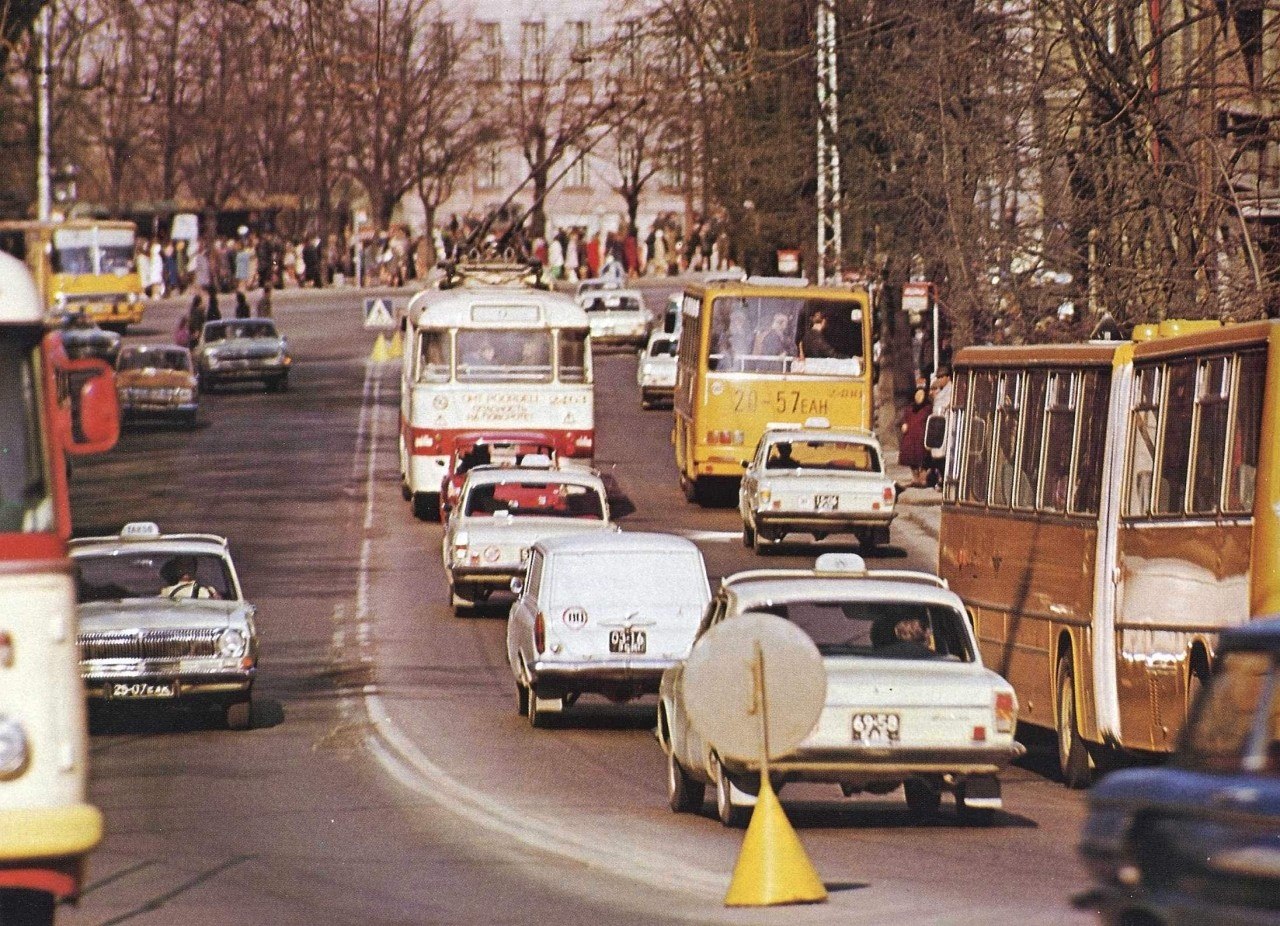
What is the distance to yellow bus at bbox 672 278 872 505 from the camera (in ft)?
129

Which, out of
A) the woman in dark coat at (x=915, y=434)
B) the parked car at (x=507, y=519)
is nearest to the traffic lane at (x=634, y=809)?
the parked car at (x=507, y=519)

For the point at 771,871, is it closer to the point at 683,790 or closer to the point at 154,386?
the point at 683,790

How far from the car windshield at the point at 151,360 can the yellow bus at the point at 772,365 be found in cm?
1510

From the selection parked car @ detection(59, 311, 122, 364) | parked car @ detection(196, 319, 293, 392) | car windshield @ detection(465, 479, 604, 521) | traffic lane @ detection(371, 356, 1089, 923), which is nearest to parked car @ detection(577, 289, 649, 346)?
parked car @ detection(196, 319, 293, 392)

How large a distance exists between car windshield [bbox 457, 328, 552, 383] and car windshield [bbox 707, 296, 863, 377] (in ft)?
9.41

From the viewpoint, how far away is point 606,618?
21000mm

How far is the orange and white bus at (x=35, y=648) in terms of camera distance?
9562mm

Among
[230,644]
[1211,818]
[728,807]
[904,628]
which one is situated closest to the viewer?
[1211,818]

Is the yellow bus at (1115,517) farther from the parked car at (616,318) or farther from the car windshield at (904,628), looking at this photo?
the parked car at (616,318)

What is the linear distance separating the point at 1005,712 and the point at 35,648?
259 inches

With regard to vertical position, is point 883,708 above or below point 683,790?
above

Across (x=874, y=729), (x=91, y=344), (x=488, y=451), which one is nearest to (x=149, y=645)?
(x=874, y=729)

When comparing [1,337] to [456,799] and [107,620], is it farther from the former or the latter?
[107,620]

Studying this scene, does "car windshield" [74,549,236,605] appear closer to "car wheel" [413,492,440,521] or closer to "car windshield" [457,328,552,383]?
"car wheel" [413,492,440,521]
